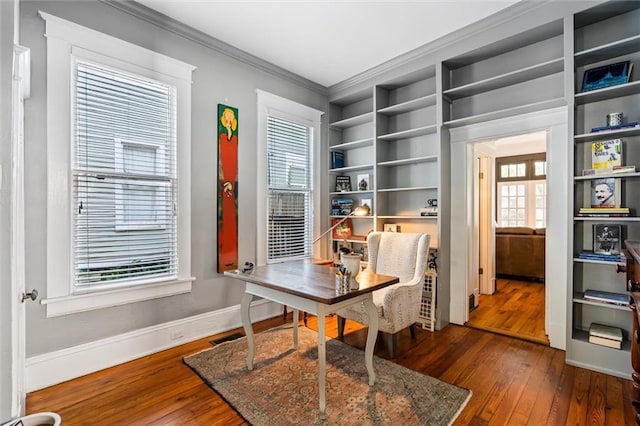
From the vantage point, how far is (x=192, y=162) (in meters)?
2.97

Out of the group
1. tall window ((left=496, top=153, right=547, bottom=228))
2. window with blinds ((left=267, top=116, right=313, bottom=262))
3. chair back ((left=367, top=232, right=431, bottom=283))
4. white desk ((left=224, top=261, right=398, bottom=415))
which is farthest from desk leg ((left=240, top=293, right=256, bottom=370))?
tall window ((left=496, top=153, right=547, bottom=228))

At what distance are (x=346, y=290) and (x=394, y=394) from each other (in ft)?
2.64

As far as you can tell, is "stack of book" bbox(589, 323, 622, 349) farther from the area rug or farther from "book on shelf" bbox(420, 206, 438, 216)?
"book on shelf" bbox(420, 206, 438, 216)

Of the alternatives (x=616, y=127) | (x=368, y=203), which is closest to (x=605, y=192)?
(x=616, y=127)

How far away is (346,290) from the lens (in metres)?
1.92

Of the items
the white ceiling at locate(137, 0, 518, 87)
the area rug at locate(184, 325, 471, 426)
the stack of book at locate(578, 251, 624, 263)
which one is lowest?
the area rug at locate(184, 325, 471, 426)

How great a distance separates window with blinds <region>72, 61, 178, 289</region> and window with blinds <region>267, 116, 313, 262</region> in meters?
1.15

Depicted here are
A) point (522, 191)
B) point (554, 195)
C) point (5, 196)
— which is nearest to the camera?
point (5, 196)

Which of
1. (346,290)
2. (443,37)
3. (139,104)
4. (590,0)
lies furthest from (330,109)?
(346,290)

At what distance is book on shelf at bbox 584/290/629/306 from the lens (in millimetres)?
Answer: 2299

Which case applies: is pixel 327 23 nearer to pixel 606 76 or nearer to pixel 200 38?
pixel 200 38

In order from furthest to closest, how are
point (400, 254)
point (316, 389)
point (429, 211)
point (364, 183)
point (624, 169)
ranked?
point (364, 183), point (429, 211), point (400, 254), point (624, 169), point (316, 389)

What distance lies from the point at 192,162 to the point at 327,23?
1792 millimetres

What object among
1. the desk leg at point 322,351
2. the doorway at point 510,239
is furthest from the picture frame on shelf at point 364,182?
the desk leg at point 322,351
